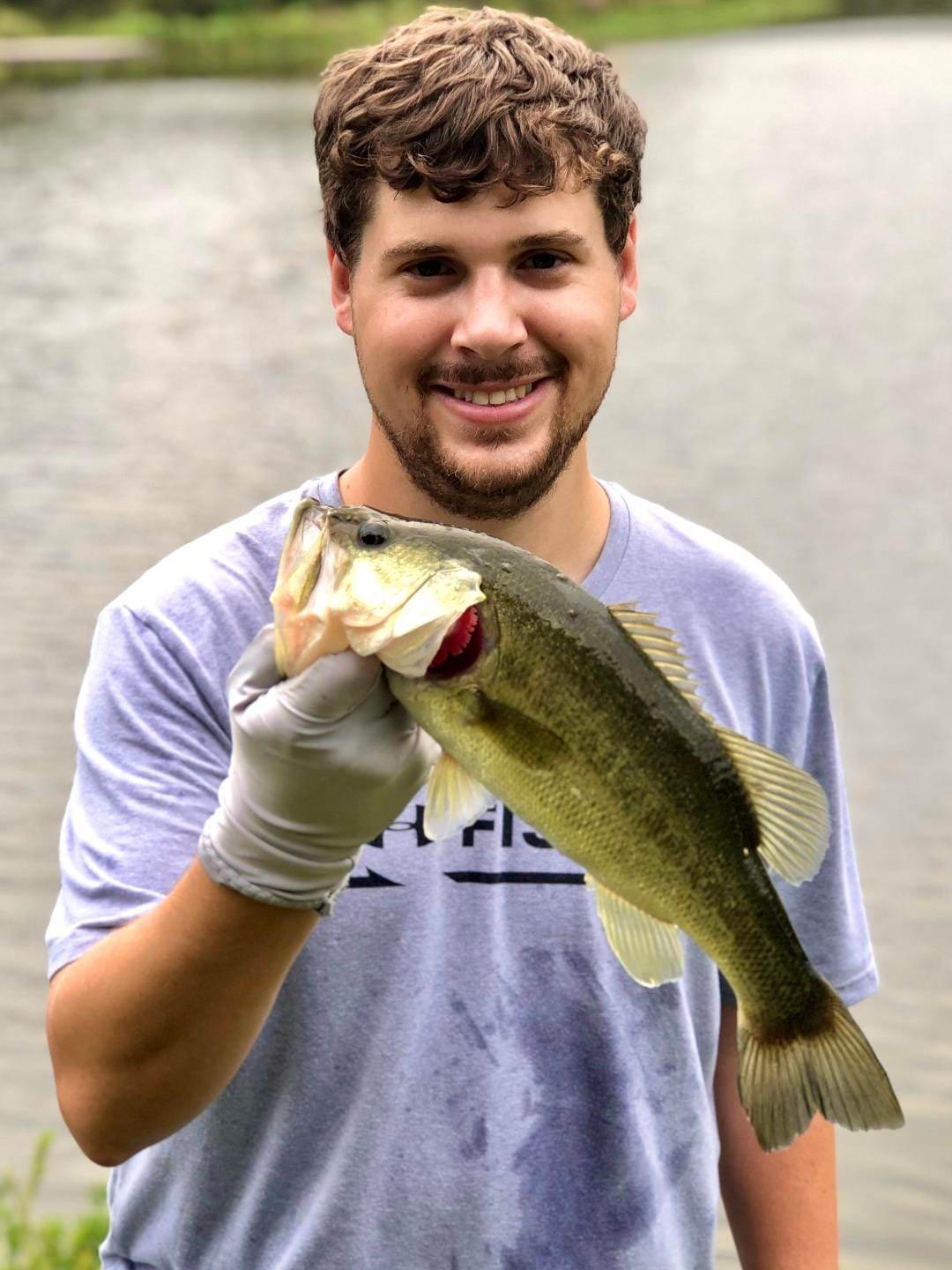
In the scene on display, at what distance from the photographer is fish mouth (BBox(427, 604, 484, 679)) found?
224 cm

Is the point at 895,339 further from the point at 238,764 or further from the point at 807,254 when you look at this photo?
the point at 238,764

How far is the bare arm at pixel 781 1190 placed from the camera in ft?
9.79

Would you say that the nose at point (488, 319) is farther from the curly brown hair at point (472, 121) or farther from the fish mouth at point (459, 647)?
the fish mouth at point (459, 647)

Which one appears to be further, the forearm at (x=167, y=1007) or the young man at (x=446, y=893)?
the young man at (x=446, y=893)

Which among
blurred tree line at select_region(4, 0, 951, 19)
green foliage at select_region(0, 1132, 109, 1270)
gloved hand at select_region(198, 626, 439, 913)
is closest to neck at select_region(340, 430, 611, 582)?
gloved hand at select_region(198, 626, 439, 913)

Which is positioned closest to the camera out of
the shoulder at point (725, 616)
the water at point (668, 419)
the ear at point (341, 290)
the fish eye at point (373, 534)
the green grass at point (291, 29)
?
the fish eye at point (373, 534)

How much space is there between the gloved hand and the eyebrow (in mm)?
812

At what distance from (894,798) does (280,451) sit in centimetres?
752

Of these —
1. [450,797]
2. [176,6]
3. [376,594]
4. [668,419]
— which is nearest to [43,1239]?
[450,797]

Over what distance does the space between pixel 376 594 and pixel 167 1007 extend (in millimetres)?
598

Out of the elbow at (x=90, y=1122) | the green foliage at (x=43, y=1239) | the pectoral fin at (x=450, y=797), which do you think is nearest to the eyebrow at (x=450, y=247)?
the pectoral fin at (x=450, y=797)

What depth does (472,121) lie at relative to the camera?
9.17ft

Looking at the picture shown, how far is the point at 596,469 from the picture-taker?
45.2ft

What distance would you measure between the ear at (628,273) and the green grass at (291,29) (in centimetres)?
4756
